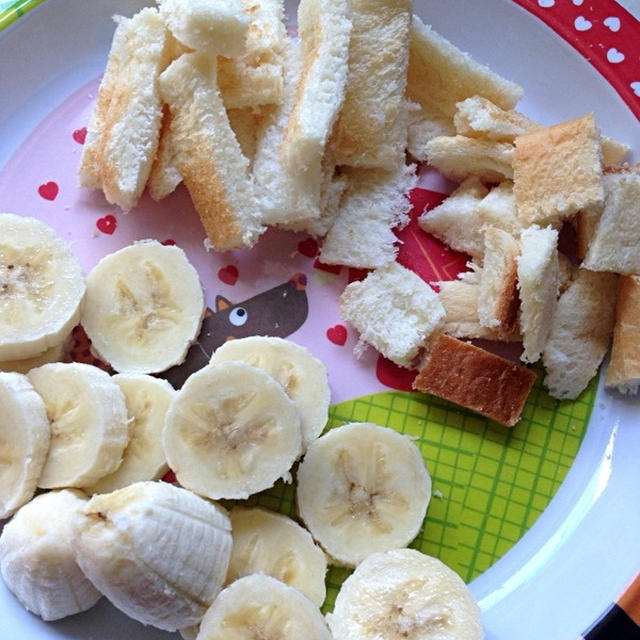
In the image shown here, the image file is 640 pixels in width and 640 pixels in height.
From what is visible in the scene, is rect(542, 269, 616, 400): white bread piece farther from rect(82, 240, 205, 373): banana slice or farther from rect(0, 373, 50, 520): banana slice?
rect(0, 373, 50, 520): banana slice

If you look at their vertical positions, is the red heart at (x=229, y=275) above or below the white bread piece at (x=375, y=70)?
below

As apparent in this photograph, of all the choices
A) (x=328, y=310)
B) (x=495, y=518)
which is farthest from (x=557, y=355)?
(x=328, y=310)

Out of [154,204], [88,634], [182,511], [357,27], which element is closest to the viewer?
[182,511]

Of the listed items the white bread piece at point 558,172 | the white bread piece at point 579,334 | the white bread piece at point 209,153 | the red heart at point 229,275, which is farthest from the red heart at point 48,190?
the white bread piece at point 579,334

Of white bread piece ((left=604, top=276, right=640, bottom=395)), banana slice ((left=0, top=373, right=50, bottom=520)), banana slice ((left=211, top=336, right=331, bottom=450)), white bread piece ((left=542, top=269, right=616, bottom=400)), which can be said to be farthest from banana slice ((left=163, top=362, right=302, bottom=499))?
white bread piece ((left=604, top=276, right=640, bottom=395))

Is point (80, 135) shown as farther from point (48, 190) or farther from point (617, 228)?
point (617, 228)

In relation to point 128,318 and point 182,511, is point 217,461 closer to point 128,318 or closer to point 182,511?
point 182,511

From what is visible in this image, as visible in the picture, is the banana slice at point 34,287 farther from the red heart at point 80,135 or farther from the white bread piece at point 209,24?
the white bread piece at point 209,24
